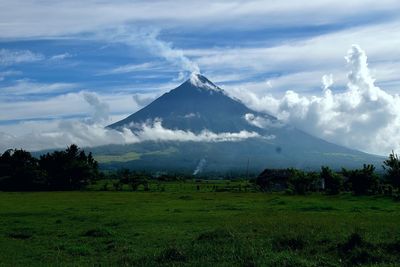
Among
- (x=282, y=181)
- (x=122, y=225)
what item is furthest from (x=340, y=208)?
(x=282, y=181)

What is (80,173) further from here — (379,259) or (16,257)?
(379,259)

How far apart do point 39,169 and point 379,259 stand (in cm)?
6282

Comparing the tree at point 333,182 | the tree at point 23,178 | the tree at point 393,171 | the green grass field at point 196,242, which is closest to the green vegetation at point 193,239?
the green grass field at point 196,242

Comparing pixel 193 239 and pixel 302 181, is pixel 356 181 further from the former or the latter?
pixel 193 239

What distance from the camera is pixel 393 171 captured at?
4450 cm

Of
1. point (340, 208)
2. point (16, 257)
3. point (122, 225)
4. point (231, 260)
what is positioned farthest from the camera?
point (340, 208)

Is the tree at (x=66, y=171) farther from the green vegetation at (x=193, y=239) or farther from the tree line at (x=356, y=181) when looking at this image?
the green vegetation at (x=193, y=239)

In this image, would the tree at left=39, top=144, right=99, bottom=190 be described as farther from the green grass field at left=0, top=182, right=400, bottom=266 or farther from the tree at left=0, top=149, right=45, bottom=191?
the green grass field at left=0, top=182, right=400, bottom=266

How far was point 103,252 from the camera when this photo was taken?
51.6 feet

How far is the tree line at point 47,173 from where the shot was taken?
224ft

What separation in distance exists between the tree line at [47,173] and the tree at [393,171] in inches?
1603

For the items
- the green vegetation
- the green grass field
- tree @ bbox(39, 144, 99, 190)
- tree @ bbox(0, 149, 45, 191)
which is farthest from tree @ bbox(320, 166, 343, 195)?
tree @ bbox(0, 149, 45, 191)

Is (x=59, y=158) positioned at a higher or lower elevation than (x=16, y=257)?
higher

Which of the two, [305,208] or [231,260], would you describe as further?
[305,208]
